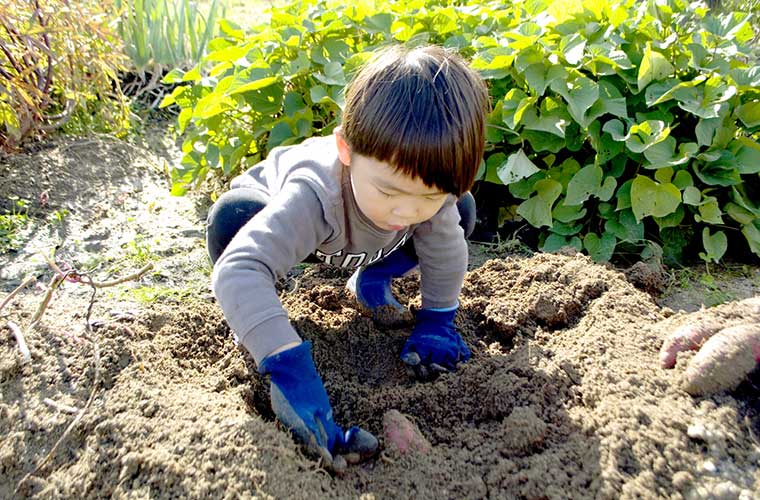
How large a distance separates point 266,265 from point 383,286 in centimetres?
69

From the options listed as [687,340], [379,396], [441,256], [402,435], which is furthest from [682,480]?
[441,256]

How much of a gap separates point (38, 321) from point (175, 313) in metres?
0.40

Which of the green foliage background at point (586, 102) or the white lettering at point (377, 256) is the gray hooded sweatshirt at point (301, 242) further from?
the green foliage background at point (586, 102)

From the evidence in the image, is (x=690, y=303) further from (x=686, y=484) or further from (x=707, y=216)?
(x=686, y=484)

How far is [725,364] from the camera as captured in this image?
1.45 m

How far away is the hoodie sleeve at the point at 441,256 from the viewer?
6.44 feet

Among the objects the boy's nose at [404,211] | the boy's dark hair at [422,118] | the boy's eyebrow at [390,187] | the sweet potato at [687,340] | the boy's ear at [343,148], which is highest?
the boy's dark hair at [422,118]

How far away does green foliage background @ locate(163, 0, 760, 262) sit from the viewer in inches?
93.9

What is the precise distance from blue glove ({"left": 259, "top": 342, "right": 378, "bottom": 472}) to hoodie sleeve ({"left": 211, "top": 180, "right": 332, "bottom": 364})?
0.14 feet

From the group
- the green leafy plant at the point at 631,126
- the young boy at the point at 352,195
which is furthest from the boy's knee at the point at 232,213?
the green leafy plant at the point at 631,126

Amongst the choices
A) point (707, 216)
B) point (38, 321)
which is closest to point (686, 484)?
point (707, 216)

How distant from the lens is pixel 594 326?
1912 mm

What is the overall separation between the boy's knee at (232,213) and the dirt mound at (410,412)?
0.31 meters

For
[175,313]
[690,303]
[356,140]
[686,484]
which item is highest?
[356,140]
